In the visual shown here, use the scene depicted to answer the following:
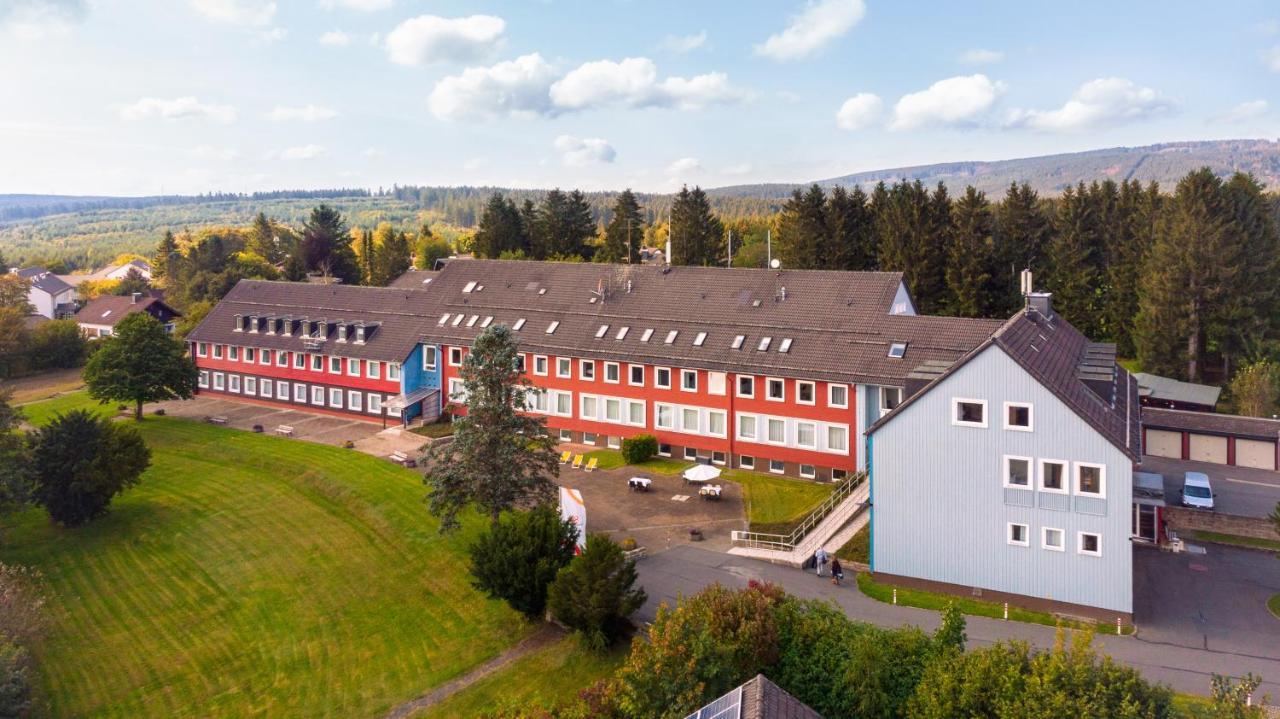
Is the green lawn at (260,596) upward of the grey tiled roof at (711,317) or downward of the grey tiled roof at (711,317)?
downward

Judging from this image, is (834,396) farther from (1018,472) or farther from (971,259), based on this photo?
(971,259)

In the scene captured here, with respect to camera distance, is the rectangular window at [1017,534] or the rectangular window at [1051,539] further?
the rectangular window at [1017,534]

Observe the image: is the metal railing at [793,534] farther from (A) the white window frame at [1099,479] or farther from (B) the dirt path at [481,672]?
(A) the white window frame at [1099,479]

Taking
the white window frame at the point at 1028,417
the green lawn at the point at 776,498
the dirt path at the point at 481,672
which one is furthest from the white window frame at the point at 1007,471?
the dirt path at the point at 481,672

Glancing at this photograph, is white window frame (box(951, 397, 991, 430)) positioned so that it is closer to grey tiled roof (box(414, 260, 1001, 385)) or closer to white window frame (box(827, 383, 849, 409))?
grey tiled roof (box(414, 260, 1001, 385))

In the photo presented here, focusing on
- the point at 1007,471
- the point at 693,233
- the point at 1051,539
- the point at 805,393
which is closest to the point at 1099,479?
the point at 1051,539

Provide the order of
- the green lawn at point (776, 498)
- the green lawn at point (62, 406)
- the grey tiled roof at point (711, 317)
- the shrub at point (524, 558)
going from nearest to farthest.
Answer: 1. the shrub at point (524, 558)
2. the green lawn at point (776, 498)
3. the grey tiled roof at point (711, 317)
4. the green lawn at point (62, 406)

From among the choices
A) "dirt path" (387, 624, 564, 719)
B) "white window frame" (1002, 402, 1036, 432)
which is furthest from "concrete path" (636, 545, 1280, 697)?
"white window frame" (1002, 402, 1036, 432)
